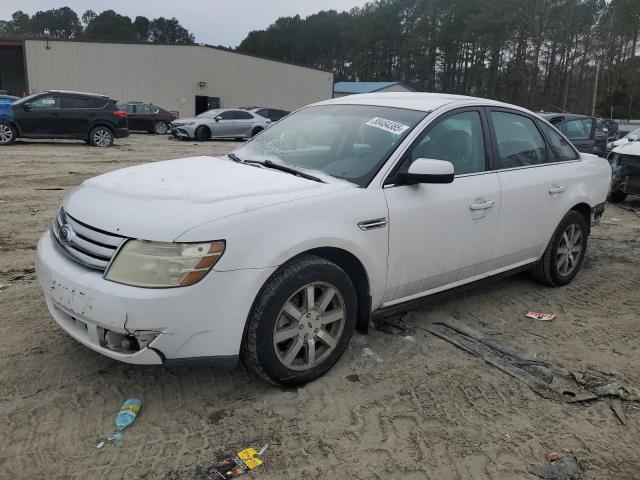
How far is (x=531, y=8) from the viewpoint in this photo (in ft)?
203

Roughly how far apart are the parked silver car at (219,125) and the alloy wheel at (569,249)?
725 inches

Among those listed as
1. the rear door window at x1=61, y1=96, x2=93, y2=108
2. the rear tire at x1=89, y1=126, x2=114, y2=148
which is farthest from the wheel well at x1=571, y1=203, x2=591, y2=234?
the rear door window at x1=61, y1=96, x2=93, y2=108

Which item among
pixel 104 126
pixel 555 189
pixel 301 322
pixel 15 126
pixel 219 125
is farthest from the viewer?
pixel 219 125

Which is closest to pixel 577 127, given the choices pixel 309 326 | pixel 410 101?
pixel 410 101

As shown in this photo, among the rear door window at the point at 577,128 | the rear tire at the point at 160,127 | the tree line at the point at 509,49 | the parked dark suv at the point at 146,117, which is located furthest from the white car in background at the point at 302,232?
the tree line at the point at 509,49

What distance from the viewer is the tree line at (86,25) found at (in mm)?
89000

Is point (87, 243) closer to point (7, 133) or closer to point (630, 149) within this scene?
point (630, 149)

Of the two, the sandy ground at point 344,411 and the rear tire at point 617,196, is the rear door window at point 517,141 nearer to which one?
the sandy ground at point 344,411

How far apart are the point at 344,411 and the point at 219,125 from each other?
66.3 ft

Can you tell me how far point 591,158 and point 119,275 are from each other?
14.9 ft

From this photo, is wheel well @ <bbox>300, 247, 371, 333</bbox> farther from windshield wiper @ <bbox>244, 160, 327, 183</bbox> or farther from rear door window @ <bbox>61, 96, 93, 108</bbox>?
rear door window @ <bbox>61, 96, 93, 108</bbox>

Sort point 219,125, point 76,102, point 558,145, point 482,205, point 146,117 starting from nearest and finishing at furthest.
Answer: point 482,205
point 558,145
point 76,102
point 219,125
point 146,117

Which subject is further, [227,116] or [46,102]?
[227,116]

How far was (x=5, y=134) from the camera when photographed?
601 inches
